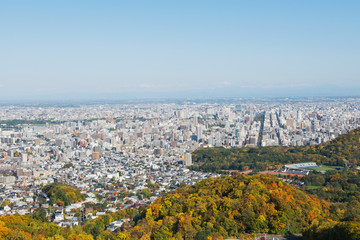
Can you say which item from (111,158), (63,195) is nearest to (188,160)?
(111,158)

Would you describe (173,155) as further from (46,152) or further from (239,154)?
(46,152)

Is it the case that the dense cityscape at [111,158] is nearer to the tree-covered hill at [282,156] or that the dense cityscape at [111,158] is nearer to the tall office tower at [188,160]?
the tall office tower at [188,160]

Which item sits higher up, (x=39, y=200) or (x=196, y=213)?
(x=196, y=213)

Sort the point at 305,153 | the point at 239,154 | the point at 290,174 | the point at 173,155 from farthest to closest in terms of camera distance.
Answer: the point at 173,155 < the point at 239,154 < the point at 305,153 < the point at 290,174

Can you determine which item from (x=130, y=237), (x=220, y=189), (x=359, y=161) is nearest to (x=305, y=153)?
(x=359, y=161)

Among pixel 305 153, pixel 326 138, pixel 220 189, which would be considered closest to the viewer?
pixel 220 189

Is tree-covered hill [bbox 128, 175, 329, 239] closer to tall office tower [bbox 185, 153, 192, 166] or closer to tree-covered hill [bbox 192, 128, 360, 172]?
tree-covered hill [bbox 192, 128, 360, 172]

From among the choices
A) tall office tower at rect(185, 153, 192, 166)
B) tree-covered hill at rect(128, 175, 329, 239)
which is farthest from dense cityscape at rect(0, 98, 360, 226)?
tree-covered hill at rect(128, 175, 329, 239)

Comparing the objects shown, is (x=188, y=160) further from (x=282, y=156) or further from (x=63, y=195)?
(x=63, y=195)
